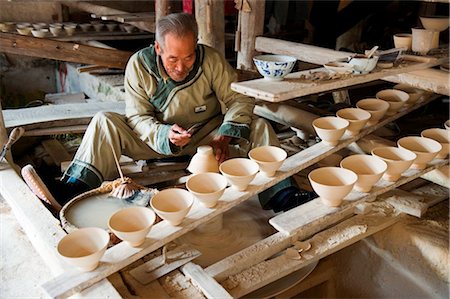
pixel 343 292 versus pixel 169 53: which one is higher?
pixel 169 53

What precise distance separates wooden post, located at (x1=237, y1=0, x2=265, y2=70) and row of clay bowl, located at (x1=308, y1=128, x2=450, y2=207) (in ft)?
6.46

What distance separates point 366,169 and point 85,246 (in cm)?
182

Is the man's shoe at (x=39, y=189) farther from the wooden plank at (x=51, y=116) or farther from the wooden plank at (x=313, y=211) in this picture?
the wooden plank at (x=313, y=211)

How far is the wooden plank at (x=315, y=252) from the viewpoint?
8.43ft

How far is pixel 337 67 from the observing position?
9.27ft

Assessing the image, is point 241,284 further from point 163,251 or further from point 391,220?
point 391,220

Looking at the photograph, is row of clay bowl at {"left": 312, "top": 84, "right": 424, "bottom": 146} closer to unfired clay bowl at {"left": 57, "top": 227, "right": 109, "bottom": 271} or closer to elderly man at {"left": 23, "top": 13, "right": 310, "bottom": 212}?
elderly man at {"left": 23, "top": 13, "right": 310, "bottom": 212}

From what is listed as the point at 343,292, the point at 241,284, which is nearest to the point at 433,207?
the point at 343,292

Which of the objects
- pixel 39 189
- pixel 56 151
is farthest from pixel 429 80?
pixel 56 151

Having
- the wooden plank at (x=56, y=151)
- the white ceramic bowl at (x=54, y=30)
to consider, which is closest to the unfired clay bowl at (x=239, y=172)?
the wooden plank at (x=56, y=151)

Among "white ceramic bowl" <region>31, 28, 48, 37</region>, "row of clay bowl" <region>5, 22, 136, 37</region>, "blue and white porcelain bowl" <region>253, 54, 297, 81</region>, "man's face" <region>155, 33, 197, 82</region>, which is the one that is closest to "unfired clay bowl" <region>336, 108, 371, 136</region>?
"blue and white porcelain bowl" <region>253, 54, 297, 81</region>

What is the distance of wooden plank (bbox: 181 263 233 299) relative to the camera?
233 centimetres

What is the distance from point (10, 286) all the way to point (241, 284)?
4.31ft

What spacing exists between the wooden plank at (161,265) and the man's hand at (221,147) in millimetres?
709
